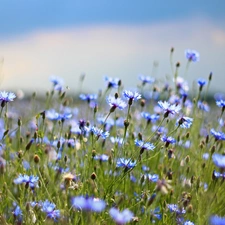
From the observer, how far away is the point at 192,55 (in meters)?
4.03

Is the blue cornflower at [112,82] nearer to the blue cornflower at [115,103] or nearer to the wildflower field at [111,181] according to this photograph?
the wildflower field at [111,181]

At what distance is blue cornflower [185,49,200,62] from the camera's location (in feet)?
13.2

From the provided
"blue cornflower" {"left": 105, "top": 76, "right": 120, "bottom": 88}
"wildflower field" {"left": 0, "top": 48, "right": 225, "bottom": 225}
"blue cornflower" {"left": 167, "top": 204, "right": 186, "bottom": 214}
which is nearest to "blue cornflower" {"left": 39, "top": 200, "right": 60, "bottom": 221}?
"wildflower field" {"left": 0, "top": 48, "right": 225, "bottom": 225}

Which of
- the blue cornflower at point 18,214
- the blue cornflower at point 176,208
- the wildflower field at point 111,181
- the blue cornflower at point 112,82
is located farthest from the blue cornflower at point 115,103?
the blue cornflower at point 112,82

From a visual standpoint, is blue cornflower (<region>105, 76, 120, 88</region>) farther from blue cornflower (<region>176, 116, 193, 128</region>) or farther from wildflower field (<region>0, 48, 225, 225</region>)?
blue cornflower (<region>176, 116, 193, 128</region>)

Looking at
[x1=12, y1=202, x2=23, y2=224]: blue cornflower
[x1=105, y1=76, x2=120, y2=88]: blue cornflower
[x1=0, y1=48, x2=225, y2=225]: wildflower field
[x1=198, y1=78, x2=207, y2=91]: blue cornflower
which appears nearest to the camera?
[x1=0, y1=48, x2=225, y2=225]: wildflower field

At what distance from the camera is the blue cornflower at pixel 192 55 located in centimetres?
403

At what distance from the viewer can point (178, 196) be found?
9.57ft

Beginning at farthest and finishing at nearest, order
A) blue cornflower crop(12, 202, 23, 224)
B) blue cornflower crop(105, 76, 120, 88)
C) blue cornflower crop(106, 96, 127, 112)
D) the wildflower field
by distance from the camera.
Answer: blue cornflower crop(105, 76, 120, 88) → blue cornflower crop(106, 96, 127, 112) → blue cornflower crop(12, 202, 23, 224) → the wildflower field

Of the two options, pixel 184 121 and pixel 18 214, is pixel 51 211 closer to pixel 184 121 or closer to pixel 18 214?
pixel 18 214

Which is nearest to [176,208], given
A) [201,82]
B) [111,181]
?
[111,181]

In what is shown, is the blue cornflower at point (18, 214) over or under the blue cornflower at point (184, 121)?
under

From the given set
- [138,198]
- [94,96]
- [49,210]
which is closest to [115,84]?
[94,96]

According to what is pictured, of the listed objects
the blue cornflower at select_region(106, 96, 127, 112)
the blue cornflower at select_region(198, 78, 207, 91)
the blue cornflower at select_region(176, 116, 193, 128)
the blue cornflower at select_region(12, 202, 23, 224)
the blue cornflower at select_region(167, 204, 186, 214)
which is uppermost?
the blue cornflower at select_region(198, 78, 207, 91)
